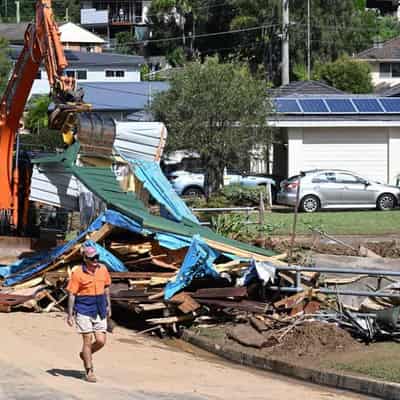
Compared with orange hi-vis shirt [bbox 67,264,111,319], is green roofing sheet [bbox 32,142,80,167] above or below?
above

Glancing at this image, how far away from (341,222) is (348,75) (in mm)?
39898

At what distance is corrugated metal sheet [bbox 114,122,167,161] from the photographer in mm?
26203

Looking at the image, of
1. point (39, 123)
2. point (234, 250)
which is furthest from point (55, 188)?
point (39, 123)

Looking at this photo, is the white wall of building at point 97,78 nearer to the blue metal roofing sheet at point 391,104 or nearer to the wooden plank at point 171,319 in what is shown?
the blue metal roofing sheet at point 391,104

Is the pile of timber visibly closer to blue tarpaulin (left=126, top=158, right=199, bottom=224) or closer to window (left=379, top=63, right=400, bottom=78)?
blue tarpaulin (left=126, top=158, right=199, bottom=224)

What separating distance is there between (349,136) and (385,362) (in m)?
28.9

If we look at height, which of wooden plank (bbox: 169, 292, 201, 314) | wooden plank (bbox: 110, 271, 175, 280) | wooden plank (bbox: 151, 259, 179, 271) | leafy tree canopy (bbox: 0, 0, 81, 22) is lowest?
wooden plank (bbox: 169, 292, 201, 314)

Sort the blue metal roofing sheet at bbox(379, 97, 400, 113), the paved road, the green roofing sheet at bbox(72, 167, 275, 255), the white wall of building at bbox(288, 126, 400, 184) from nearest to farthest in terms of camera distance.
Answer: the paved road
the green roofing sheet at bbox(72, 167, 275, 255)
the white wall of building at bbox(288, 126, 400, 184)
the blue metal roofing sheet at bbox(379, 97, 400, 113)

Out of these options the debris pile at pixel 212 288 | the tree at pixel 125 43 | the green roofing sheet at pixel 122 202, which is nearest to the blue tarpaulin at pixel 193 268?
the debris pile at pixel 212 288

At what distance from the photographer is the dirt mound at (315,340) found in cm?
1562

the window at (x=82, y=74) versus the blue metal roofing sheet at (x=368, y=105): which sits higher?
the window at (x=82, y=74)

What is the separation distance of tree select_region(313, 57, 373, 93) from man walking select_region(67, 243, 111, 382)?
59424 mm

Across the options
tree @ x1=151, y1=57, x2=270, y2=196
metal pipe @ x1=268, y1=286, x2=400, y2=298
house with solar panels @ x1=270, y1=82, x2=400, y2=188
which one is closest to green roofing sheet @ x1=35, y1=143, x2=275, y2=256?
metal pipe @ x1=268, y1=286, x2=400, y2=298

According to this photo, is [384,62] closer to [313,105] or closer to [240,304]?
[313,105]
